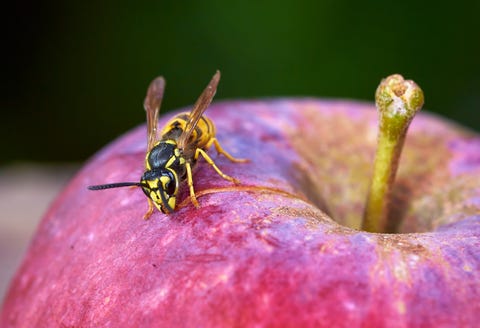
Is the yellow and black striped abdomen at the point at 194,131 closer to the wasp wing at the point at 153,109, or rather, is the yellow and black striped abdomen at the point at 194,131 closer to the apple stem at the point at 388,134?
the wasp wing at the point at 153,109

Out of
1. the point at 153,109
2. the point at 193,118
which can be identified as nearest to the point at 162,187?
the point at 193,118

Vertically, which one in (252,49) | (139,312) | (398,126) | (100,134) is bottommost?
(100,134)

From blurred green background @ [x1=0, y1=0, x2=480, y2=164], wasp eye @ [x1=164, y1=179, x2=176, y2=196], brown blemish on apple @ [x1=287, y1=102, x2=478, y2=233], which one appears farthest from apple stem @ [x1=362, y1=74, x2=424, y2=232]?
blurred green background @ [x1=0, y1=0, x2=480, y2=164]

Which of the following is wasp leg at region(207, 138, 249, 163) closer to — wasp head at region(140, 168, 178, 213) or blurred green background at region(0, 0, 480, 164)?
wasp head at region(140, 168, 178, 213)

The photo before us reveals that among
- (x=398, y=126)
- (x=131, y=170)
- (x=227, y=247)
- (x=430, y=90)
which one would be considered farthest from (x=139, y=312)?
(x=430, y=90)

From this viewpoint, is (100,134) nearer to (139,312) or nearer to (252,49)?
(252,49)

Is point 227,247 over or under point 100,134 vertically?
over

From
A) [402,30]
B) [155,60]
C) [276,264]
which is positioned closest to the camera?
[276,264]
